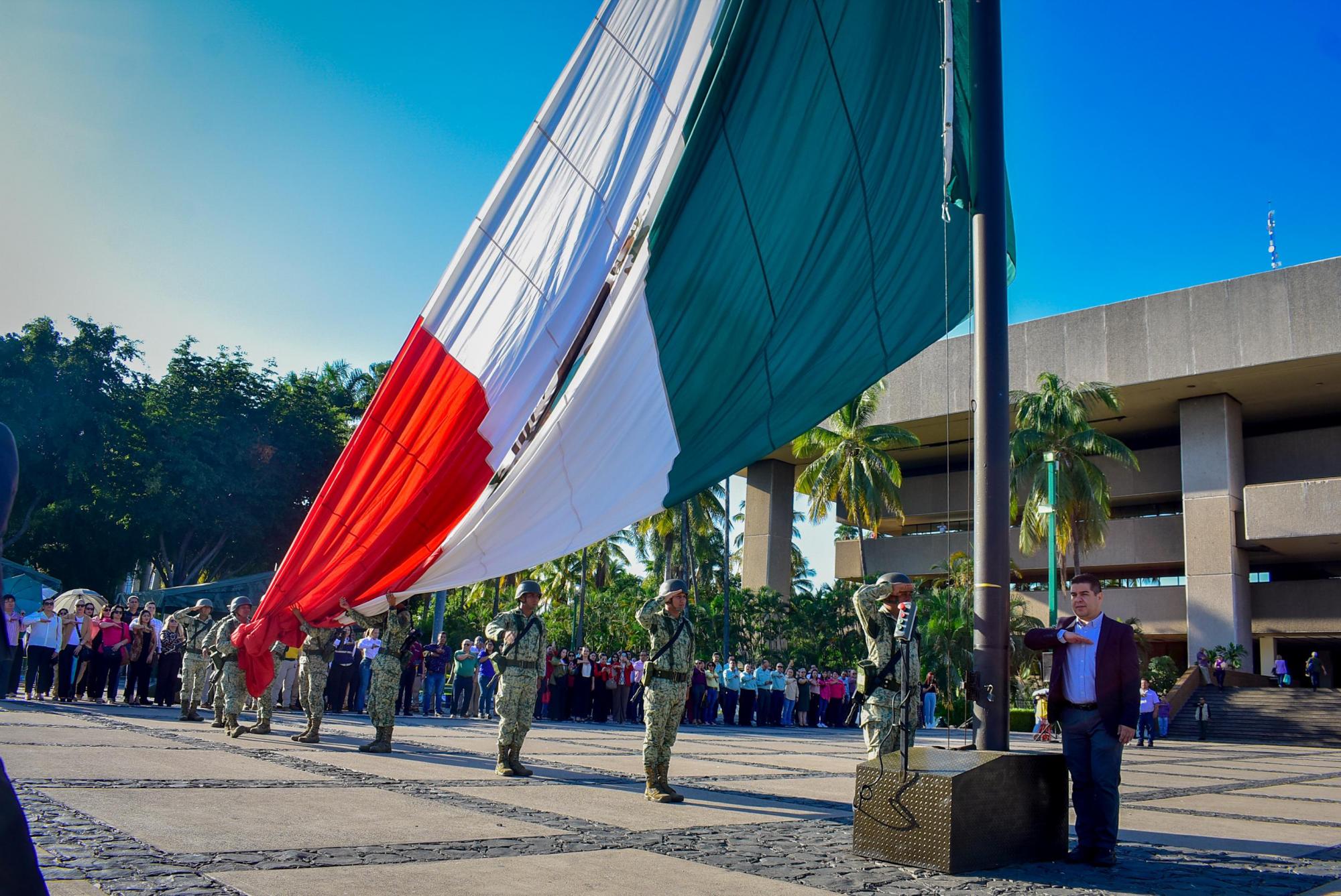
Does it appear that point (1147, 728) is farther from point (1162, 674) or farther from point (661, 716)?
point (661, 716)

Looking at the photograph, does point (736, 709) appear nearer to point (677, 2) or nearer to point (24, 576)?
point (24, 576)

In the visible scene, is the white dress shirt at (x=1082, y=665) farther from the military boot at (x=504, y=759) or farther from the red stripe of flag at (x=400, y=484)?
the military boot at (x=504, y=759)

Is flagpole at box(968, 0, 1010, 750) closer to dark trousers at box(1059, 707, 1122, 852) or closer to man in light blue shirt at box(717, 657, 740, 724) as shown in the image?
dark trousers at box(1059, 707, 1122, 852)

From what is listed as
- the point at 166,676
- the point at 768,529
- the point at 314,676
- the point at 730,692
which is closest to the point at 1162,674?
the point at 730,692

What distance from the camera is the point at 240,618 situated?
40.7 ft

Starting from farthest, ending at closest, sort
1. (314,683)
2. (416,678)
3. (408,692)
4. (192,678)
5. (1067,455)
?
(1067,455) → (416,678) → (408,692) → (192,678) → (314,683)

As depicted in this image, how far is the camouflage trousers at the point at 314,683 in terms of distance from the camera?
11398 mm

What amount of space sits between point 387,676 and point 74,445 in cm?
2809

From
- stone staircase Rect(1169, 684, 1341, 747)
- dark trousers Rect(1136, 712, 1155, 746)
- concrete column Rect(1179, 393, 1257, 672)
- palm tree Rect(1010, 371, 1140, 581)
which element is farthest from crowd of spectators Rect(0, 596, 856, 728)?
concrete column Rect(1179, 393, 1257, 672)

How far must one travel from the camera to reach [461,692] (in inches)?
810

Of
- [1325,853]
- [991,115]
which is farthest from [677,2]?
[1325,853]

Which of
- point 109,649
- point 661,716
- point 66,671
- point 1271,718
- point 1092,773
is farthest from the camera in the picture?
point 1271,718

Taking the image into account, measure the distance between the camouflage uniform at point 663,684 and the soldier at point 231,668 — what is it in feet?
18.3

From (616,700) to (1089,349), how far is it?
75.2ft
